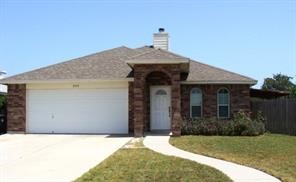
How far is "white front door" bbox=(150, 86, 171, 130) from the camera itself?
2464 centimetres

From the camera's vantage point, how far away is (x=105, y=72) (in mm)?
25141

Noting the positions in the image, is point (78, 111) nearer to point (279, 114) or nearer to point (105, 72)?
point (105, 72)

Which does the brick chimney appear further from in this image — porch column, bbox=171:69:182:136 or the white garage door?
porch column, bbox=171:69:182:136

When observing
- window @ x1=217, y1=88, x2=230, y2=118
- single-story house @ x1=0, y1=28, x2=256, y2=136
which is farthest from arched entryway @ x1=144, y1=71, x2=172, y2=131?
window @ x1=217, y1=88, x2=230, y2=118

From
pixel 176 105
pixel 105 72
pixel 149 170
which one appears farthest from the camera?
pixel 105 72

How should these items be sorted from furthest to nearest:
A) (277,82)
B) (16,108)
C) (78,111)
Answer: (277,82)
(16,108)
(78,111)

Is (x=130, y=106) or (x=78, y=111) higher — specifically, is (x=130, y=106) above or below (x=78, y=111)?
above

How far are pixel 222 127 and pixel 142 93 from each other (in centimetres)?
420

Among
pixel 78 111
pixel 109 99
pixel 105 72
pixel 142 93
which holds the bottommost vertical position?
pixel 78 111

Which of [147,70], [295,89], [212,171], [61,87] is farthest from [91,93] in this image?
[295,89]

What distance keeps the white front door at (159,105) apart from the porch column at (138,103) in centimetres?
256

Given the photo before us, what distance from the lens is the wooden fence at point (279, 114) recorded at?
961 inches

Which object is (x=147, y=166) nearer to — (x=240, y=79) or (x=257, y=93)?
(x=240, y=79)

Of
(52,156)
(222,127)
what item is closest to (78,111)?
(222,127)
